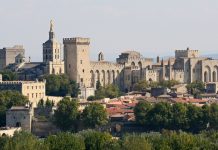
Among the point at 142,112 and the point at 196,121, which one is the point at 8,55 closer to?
the point at 142,112

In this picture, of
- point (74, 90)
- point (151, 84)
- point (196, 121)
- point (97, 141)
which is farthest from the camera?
point (151, 84)

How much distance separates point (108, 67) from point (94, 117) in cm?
2908

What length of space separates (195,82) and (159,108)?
27921mm

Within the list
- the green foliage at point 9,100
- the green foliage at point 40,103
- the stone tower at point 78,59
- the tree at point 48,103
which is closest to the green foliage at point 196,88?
the stone tower at point 78,59

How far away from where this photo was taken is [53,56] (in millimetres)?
100125

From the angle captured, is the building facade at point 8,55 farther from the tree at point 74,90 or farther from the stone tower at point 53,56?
the tree at point 74,90

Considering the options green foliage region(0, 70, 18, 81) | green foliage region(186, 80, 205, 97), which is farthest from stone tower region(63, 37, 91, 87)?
green foliage region(186, 80, 205, 97)

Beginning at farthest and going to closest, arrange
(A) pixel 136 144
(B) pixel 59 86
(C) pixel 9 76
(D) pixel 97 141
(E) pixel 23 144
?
(C) pixel 9 76 → (B) pixel 59 86 → (D) pixel 97 141 → (E) pixel 23 144 → (A) pixel 136 144

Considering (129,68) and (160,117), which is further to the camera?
(129,68)

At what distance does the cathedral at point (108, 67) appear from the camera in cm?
10012

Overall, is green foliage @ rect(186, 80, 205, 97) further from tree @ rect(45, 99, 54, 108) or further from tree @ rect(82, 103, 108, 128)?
tree @ rect(82, 103, 108, 128)

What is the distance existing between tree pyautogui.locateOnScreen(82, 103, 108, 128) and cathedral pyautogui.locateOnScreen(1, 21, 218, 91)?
19700 millimetres

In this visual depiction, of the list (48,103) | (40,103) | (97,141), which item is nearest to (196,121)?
(48,103)

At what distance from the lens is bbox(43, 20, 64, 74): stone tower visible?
→ 325 feet
